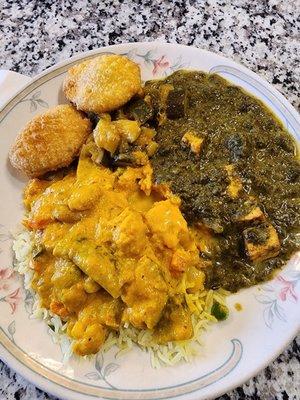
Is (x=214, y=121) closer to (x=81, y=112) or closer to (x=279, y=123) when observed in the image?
(x=279, y=123)

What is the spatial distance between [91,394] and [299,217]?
4.83ft

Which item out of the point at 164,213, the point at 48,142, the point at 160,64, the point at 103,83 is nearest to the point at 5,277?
the point at 48,142

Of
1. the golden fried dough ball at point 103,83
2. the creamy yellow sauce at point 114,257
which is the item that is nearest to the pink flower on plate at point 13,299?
the creamy yellow sauce at point 114,257

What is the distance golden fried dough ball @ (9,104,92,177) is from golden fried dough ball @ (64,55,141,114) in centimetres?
14

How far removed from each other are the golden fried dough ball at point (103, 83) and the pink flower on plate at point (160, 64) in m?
0.18

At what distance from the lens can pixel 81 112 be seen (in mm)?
3076

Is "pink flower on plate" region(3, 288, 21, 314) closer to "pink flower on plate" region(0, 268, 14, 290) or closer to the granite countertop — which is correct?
"pink flower on plate" region(0, 268, 14, 290)

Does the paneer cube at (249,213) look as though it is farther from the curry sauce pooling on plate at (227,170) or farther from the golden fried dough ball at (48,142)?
the golden fried dough ball at (48,142)

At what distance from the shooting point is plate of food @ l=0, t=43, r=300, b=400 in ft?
8.00

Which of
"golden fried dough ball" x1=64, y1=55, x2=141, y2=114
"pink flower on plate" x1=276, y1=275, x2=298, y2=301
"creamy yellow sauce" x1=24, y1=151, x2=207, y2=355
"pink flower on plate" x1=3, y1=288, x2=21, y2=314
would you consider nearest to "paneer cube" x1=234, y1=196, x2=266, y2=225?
"creamy yellow sauce" x1=24, y1=151, x2=207, y2=355

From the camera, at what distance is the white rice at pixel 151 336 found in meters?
2.48

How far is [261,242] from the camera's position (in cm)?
256

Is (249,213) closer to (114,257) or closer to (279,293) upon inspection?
(279,293)

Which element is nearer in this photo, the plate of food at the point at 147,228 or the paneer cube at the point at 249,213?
the plate of food at the point at 147,228
